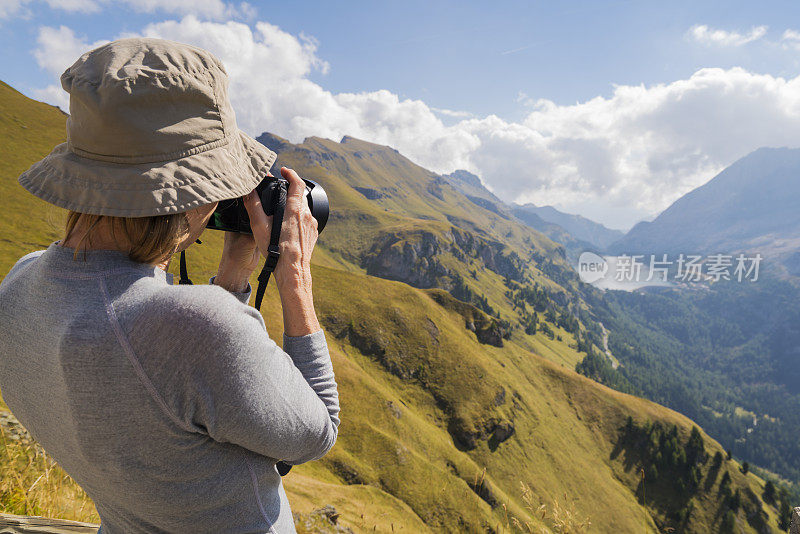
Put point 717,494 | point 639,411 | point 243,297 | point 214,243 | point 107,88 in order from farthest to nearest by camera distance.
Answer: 1. point 214,243
2. point 639,411
3. point 717,494
4. point 243,297
5. point 107,88

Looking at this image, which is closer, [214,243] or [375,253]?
[214,243]

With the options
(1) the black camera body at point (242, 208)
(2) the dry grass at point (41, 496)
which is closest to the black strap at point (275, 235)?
(1) the black camera body at point (242, 208)

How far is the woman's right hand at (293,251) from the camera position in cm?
180

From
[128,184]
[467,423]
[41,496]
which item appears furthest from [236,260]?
[467,423]

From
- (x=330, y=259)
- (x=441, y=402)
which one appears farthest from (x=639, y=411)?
(x=330, y=259)

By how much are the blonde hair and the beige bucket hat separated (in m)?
0.09

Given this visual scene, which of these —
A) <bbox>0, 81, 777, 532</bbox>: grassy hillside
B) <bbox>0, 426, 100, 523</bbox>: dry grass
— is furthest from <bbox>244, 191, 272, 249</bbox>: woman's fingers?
<bbox>0, 81, 777, 532</bbox>: grassy hillside

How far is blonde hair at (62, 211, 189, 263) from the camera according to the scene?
1468 millimetres

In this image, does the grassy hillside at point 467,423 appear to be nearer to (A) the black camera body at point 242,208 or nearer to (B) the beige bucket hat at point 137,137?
(A) the black camera body at point 242,208

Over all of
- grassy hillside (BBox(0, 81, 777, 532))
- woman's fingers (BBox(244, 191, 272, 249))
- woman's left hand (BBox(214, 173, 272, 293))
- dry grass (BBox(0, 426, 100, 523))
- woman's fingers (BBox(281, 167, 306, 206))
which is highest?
woman's fingers (BBox(281, 167, 306, 206))

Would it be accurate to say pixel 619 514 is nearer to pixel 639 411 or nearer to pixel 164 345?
pixel 639 411

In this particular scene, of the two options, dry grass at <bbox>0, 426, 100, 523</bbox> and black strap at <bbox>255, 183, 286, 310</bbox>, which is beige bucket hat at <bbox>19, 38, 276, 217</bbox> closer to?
black strap at <bbox>255, 183, 286, 310</bbox>

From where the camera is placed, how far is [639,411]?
289ft

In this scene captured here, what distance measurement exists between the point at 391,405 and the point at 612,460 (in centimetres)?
5457
